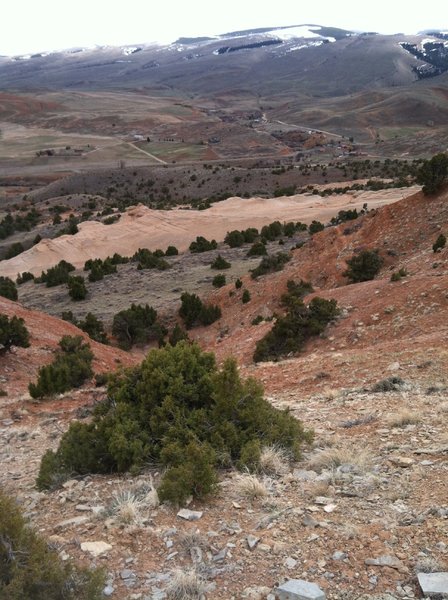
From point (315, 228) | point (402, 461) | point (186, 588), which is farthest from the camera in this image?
point (315, 228)

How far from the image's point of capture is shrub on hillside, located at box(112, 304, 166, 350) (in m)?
21.9

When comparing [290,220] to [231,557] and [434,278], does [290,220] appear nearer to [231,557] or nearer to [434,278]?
[434,278]

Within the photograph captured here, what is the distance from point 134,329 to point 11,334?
25.5 feet

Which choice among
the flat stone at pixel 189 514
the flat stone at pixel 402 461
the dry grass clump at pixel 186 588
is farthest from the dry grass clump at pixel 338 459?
the dry grass clump at pixel 186 588

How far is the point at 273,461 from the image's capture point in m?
5.66

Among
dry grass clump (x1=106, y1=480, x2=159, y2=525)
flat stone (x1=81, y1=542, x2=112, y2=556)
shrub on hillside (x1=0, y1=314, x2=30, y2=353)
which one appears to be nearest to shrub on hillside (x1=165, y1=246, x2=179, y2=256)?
shrub on hillside (x1=0, y1=314, x2=30, y2=353)

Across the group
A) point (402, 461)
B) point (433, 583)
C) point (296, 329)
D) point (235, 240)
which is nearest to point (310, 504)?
point (402, 461)

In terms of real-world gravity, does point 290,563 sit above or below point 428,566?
below

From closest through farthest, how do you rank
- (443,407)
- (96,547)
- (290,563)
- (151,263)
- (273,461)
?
1. (290,563)
2. (96,547)
3. (273,461)
4. (443,407)
5. (151,263)

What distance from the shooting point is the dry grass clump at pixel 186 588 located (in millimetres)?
3729

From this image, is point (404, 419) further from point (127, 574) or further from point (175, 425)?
point (127, 574)

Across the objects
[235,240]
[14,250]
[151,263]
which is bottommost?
[14,250]

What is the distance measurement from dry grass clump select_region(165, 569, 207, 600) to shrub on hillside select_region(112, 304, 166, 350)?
1801 cm

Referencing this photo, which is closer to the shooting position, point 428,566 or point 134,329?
point 428,566
